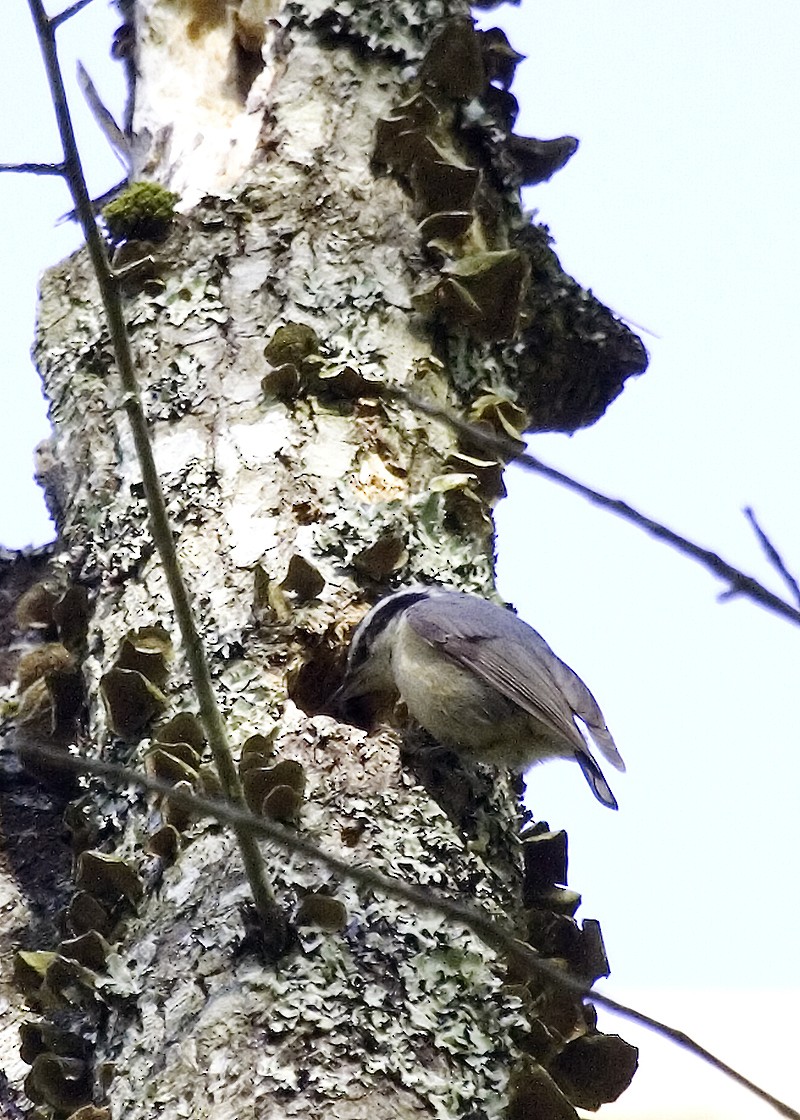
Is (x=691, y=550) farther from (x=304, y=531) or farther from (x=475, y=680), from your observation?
(x=475, y=680)

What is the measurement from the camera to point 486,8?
159 inches

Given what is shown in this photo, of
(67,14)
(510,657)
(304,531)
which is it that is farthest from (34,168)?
(510,657)

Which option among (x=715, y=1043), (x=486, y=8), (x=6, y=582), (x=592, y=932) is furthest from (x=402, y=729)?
(x=715, y=1043)

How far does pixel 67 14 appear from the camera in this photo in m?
2.02

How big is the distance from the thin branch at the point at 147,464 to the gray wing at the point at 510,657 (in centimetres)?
101

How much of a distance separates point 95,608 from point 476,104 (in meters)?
1.53

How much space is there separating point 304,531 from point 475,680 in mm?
574

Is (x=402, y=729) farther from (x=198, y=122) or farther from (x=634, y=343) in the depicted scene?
(x=198, y=122)

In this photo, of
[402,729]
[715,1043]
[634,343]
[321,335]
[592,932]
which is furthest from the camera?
[715,1043]

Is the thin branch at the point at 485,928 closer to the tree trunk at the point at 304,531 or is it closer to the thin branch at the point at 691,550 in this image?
the thin branch at the point at 691,550

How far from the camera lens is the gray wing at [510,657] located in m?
3.07

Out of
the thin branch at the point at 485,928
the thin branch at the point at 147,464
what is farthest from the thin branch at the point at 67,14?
the thin branch at the point at 485,928

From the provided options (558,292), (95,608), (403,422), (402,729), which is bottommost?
(402,729)

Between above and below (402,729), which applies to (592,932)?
below
